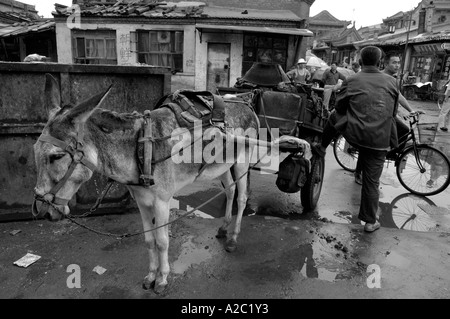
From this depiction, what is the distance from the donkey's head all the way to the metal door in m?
13.3

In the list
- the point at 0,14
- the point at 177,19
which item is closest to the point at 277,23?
the point at 177,19

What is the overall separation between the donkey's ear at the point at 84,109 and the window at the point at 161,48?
1410 cm

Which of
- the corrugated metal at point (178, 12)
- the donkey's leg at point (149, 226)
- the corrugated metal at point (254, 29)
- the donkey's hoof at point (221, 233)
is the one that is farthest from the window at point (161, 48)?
the donkey's leg at point (149, 226)

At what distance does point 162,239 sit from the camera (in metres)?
2.91

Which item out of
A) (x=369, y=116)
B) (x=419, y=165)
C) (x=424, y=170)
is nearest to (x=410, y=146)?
(x=419, y=165)

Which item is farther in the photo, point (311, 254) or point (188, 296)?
point (311, 254)

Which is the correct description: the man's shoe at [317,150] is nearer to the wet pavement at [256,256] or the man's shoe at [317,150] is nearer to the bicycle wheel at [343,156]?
the wet pavement at [256,256]

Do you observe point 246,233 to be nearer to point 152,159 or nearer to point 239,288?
point 239,288

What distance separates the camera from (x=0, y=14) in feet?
68.6

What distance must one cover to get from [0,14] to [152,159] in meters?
24.5

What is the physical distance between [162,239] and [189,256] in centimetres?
84

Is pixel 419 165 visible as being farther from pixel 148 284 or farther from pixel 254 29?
pixel 254 29

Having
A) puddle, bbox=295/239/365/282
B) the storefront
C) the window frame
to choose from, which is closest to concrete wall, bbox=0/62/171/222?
puddle, bbox=295/239/365/282

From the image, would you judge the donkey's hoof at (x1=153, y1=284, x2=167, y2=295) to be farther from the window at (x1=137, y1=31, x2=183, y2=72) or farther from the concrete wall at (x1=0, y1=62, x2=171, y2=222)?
the window at (x1=137, y1=31, x2=183, y2=72)
